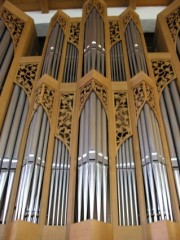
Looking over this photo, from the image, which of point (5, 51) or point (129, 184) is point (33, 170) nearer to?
point (129, 184)

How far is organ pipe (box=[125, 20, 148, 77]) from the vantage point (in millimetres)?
5902

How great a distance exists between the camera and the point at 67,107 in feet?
17.7

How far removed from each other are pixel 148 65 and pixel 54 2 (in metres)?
3.51

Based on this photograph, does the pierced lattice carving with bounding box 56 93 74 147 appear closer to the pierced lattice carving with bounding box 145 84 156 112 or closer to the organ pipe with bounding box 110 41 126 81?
the organ pipe with bounding box 110 41 126 81

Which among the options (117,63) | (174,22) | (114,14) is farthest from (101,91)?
(114,14)

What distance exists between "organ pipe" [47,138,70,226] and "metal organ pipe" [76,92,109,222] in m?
0.18

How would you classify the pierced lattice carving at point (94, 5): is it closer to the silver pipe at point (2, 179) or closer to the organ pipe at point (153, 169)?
the organ pipe at point (153, 169)

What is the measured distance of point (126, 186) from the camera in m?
4.29

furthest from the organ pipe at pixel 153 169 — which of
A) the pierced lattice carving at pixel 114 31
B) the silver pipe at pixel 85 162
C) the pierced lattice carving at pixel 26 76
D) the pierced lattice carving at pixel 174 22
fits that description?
the pierced lattice carving at pixel 174 22

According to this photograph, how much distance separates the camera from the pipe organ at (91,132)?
3941 mm

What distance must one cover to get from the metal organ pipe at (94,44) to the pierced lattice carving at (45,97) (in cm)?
80

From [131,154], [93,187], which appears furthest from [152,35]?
[93,187]

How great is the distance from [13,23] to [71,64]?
1.95 m

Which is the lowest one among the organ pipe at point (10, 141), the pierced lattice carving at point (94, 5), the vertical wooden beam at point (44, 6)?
the organ pipe at point (10, 141)
